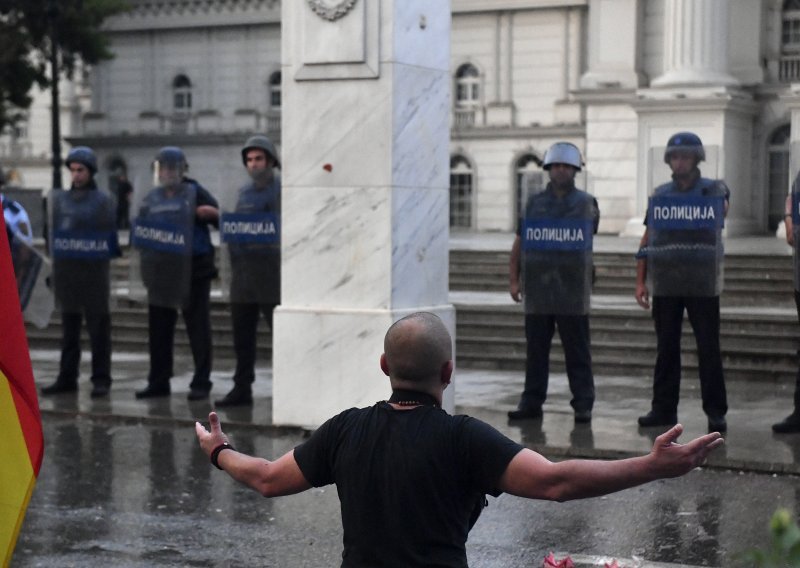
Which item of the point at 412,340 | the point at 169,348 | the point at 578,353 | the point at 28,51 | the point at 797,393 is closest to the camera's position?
the point at 412,340

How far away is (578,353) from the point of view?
36.7 ft

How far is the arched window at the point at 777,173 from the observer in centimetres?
3466

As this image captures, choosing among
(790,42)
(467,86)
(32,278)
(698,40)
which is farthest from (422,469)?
(467,86)

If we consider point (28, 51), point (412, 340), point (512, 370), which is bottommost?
point (512, 370)

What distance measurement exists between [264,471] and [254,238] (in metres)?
8.27

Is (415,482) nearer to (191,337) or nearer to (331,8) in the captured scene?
(331,8)

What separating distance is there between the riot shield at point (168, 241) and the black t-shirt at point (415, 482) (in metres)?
8.63

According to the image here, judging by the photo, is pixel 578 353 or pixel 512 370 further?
pixel 512 370

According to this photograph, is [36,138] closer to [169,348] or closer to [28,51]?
[28,51]

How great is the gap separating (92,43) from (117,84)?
1323 cm

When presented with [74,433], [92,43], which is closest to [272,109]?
[92,43]

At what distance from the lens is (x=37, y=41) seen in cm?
4562

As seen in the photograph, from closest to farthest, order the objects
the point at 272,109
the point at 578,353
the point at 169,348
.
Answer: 1. the point at 578,353
2. the point at 169,348
3. the point at 272,109

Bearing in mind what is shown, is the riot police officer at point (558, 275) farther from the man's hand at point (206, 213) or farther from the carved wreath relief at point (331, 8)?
the man's hand at point (206, 213)
